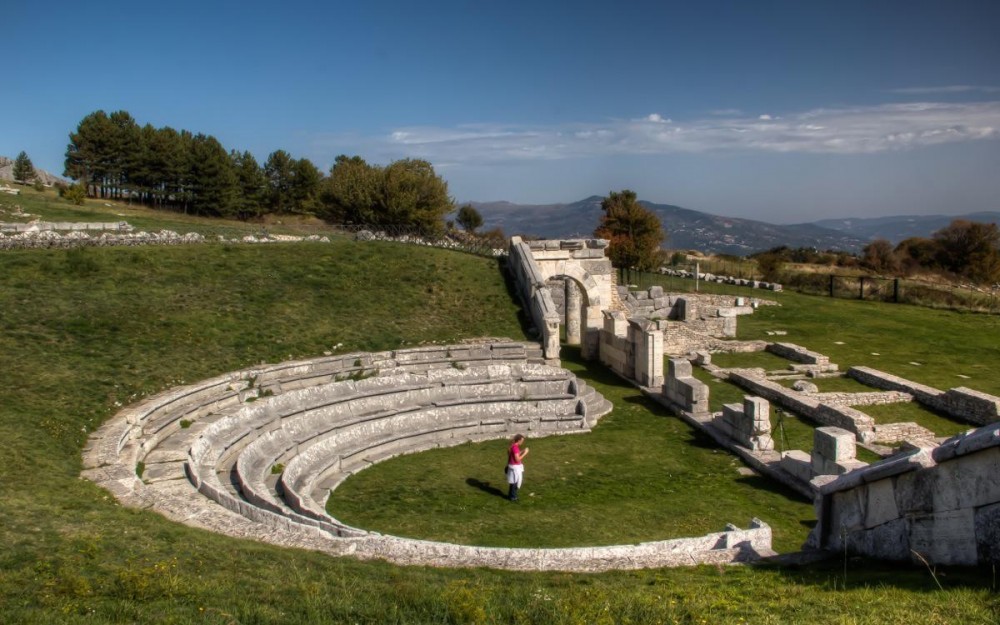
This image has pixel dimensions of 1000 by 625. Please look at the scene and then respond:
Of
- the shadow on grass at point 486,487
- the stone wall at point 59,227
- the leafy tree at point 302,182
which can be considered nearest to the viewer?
the shadow on grass at point 486,487

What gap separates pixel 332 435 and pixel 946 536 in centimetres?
1135

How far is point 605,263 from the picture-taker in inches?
1115

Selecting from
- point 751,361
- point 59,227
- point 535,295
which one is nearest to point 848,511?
point 535,295

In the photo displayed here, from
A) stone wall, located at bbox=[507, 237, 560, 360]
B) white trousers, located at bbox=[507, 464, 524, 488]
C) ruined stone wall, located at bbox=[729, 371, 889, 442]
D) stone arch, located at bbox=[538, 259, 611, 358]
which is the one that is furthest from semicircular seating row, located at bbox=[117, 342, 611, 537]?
stone arch, located at bbox=[538, 259, 611, 358]

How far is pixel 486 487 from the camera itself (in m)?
14.2

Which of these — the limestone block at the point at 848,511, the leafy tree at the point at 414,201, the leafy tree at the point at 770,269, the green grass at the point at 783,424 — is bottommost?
the green grass at the point at 783,424

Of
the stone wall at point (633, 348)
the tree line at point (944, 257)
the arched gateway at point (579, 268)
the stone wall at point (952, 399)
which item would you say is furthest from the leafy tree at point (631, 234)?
the stone wall at point (952, 399)

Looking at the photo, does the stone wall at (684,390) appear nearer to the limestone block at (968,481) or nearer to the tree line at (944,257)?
the limestone block at (968,481)

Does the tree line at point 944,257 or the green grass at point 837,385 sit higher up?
the tree line at point 944,257

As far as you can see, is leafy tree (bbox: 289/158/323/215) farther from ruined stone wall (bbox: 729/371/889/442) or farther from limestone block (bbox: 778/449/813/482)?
limestone block (bbox: 778/449/813/482)

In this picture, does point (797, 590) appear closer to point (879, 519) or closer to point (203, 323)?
point (879, 519)

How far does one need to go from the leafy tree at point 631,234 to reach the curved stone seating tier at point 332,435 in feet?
73.4

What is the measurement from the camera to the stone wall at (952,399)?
57.9ft

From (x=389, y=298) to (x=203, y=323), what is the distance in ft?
22.7
